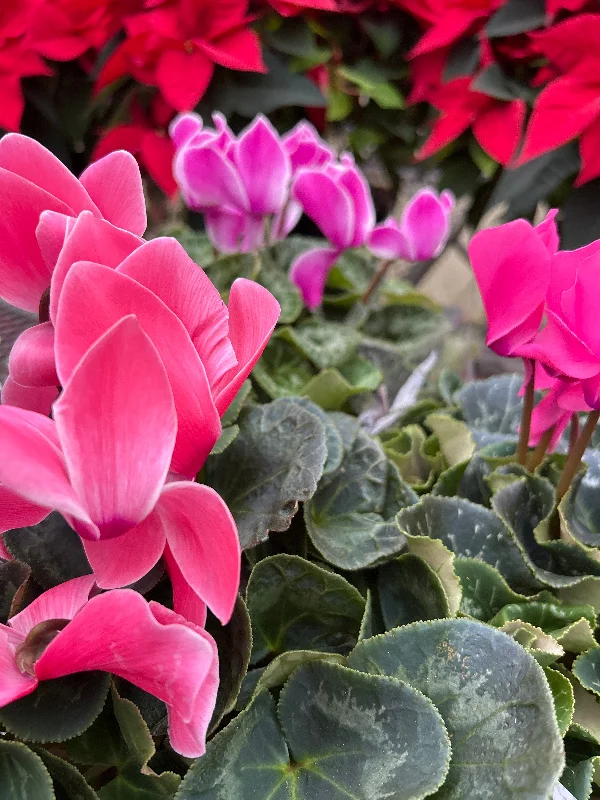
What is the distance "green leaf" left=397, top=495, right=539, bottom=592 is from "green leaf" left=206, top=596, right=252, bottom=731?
0.16m

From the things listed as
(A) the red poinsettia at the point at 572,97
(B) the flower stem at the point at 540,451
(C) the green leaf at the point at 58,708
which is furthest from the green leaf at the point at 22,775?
(A) the red poinsettia at the point at 572,97

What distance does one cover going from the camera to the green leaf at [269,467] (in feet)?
1.26

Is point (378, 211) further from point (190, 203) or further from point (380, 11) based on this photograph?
point (190, 203)

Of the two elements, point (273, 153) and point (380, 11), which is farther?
point (380, 11)

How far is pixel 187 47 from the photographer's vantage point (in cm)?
78

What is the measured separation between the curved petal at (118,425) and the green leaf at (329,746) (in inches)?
6.0

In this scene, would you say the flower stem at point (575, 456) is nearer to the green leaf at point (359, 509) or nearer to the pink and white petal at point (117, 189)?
the green leaf at point (359, 509)

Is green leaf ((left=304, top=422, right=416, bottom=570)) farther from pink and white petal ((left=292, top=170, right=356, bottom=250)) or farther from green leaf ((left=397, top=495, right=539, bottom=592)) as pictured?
pink and white petal ((left=292, top=170, right=356, bottom=250))

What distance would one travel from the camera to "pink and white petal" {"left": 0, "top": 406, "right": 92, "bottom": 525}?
0.71ft

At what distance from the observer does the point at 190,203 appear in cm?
63

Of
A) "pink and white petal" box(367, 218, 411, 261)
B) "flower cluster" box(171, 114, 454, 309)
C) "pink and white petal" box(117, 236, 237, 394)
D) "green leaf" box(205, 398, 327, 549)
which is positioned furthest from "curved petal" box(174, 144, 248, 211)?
"pink and white petal" box(117, 236, 237, 394)

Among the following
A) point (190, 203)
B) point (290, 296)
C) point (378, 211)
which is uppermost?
point (190, 203)

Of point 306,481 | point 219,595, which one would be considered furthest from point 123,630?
point 306,481

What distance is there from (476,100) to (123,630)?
728 mm
